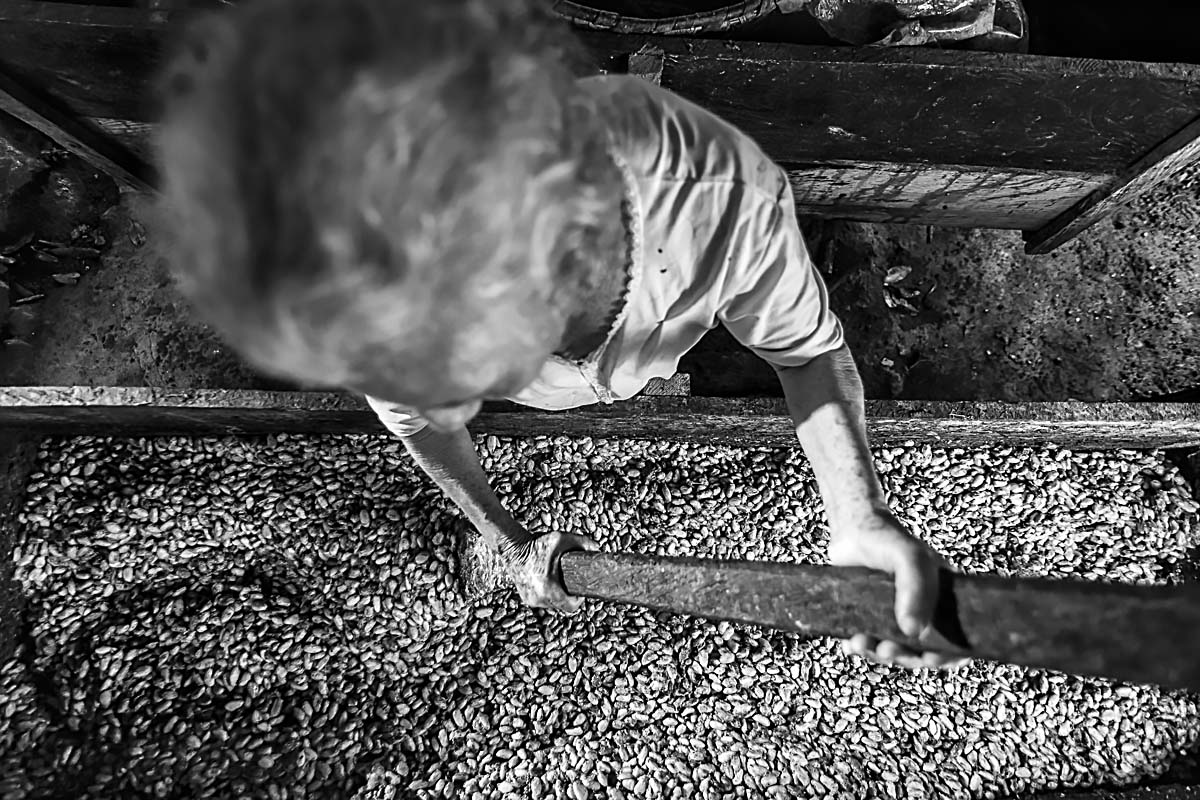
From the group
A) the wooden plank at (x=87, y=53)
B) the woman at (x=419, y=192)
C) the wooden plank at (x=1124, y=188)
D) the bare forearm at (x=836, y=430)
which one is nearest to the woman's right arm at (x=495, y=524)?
the woman at (x=419, y=192)

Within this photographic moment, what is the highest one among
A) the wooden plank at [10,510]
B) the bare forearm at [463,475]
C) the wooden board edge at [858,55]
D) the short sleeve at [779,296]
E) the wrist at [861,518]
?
the wooden board edge at [858,55]

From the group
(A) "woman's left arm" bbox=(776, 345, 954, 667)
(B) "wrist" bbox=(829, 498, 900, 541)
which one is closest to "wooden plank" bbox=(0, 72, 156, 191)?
(A) "woman's left arm" bbox=(776, 345, 954, 667)

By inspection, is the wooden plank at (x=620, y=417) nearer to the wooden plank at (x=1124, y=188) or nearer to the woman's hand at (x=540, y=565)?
the woman's hand at (x=540, y=565)

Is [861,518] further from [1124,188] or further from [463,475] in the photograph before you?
[1124,188]

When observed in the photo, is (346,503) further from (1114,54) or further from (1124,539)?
(1114,54)

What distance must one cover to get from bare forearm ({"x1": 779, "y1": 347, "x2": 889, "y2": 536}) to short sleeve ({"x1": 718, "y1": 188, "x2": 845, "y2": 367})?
3 cm

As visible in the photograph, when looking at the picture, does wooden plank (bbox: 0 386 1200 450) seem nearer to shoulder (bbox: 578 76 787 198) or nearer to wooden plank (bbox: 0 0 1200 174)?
wooden plank (bbox: 0 0 1200 174)

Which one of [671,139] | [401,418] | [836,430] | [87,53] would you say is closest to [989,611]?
[836,430]

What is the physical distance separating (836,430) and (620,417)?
915mm

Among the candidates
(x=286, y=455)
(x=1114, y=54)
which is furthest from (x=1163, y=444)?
(x=286, y=455)

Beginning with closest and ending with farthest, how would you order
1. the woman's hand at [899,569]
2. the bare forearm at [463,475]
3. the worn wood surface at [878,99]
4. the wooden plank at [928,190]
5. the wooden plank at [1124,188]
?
the woman's hand at [899,569], the bare forearm at [463,475], the worn wood surface at [878,99], the wooden plank at [1124,188], the wooden plank at [928,190]

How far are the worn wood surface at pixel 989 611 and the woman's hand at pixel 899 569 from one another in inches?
0.8

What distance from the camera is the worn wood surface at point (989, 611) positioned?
78cm

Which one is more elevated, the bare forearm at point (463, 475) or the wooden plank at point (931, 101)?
the wooden plank at point (931, 101)
